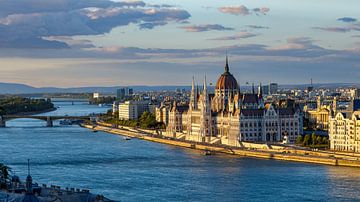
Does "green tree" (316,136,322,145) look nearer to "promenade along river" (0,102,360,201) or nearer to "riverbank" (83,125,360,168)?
"riverbank" (83,125,360,168)

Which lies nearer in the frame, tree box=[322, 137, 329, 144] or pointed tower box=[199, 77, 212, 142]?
tree box=[322, 137, 329, 144]

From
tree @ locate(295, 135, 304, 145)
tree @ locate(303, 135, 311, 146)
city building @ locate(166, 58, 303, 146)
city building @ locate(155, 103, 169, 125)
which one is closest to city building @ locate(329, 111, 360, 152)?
tree @ locate(303, 135, 311, 146)

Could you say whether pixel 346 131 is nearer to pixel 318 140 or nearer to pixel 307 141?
pixel 318 140

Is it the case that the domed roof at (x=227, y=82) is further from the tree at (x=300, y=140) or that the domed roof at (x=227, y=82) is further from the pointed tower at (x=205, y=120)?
the tree at (x=300, y=140)

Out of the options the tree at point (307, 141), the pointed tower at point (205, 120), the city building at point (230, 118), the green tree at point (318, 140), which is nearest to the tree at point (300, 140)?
the tree at point (307, 141)

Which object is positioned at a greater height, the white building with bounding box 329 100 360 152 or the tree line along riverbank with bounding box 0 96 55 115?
the tree line along riverbank with bounding box 0 96 55 115

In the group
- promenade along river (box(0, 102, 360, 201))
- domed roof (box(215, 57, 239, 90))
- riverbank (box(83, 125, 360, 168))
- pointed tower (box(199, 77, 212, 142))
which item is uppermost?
domed roof (box(215, 57, 239, 90))

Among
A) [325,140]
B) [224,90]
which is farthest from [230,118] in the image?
[325,140]
